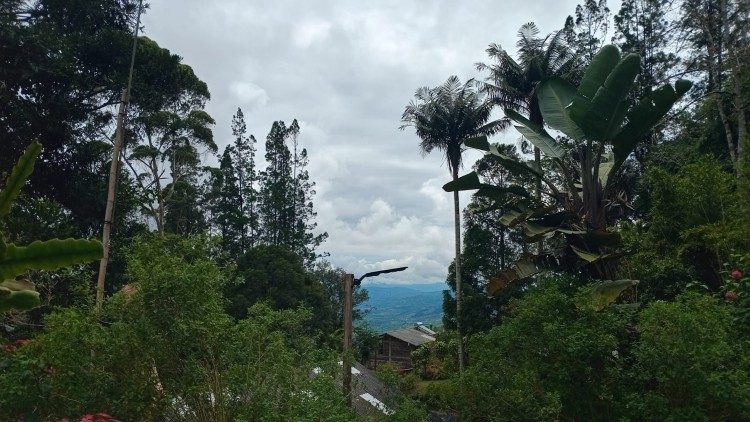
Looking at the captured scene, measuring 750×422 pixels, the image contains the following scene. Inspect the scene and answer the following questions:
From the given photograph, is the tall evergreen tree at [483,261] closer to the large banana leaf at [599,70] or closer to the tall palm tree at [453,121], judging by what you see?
the tall palm tree at [453,121]

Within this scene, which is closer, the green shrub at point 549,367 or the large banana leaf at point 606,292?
the green shrub at point 549,367

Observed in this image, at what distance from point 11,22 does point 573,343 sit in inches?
461

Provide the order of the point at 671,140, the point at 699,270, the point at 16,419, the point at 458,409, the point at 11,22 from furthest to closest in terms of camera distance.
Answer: the point at 671,140 → the point at 11,22 → the point at 699,270 → the point at 458,409 → the point at 16,419

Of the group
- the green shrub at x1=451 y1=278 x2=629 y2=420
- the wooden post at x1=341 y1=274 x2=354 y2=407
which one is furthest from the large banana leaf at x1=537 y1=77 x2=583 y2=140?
the wooden post at x1=341 y1=274 x2=354 y2=407

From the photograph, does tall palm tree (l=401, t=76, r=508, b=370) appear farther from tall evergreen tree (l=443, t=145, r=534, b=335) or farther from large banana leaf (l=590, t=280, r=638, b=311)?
large banana leaf (l=590, t=280, r=638, b=311)

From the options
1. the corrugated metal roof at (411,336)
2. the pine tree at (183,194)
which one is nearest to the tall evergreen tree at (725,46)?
the pine tree at (183,194)

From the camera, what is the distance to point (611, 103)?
298 inches

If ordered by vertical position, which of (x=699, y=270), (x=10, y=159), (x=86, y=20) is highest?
(x=86, y=20)

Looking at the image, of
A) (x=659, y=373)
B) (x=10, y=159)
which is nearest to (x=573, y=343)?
(x=659, y=373)

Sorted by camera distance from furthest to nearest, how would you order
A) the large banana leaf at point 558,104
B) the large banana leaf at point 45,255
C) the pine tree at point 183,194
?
the pine tree at point 183,194 < the large banana leaf at point 558,104 < the large banana leaf at point 45,255

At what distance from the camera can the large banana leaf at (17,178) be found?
115 inches

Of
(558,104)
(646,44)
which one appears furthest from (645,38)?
(558,104)

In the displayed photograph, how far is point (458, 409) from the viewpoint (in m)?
6.20

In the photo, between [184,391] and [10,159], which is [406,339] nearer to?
[10,159]
